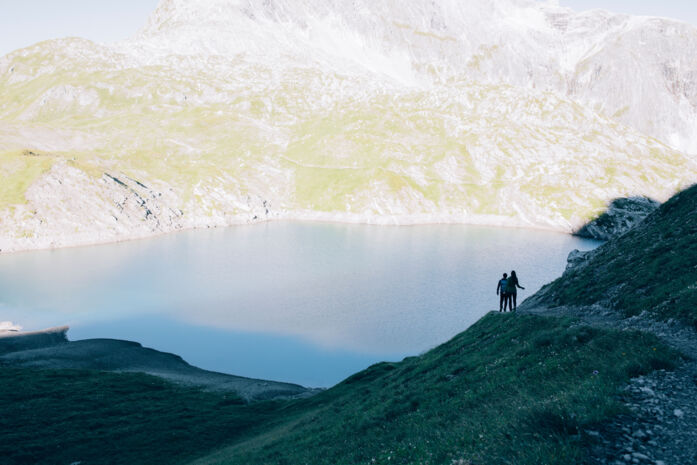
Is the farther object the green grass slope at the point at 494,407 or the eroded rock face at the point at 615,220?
the eroded rock face at the point at 615,220

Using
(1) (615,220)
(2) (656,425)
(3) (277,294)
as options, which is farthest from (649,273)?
(1) (615,220)

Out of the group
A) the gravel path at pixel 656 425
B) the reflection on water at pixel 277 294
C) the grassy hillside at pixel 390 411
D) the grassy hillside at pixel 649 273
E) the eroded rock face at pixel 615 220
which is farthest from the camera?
the eroded rock face at pixel 615 220

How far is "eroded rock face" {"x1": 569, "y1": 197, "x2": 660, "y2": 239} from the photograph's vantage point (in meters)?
180

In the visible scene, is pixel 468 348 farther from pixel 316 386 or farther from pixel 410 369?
pixel 316 386

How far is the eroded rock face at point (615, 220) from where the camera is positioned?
180 meters

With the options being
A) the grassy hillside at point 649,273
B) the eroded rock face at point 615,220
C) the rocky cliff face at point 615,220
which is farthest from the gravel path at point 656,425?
the eroded rock face at point 615,220

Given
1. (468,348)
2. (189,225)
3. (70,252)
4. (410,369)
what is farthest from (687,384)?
(189,225)

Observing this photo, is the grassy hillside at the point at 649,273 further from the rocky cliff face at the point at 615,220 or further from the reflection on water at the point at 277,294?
the rocky cliff face at the point at 615,220

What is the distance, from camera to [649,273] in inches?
1175

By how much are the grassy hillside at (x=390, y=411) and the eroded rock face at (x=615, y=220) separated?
16560 centimetres

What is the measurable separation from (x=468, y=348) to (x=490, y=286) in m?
74.5

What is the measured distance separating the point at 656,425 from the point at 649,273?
21.5 metres

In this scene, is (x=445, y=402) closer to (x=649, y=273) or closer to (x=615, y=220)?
(x=649, y=273)

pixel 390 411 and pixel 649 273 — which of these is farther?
pixel 649 273
